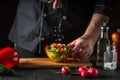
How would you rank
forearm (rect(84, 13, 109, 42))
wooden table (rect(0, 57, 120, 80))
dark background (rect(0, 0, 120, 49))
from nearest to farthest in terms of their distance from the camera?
1. wooden table (rect(0, 57, 120, 80))
2. forearm (rect(84, 13, 109, 42))
3. dark background (rect(0, 0, 120, 49))

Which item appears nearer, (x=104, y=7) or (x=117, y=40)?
(x=117, y=40)

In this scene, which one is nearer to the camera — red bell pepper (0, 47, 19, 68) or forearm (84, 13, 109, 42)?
red bell pepper (0, 47, 19, 68)

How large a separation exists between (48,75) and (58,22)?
0.44 m

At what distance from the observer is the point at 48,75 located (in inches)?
62.9

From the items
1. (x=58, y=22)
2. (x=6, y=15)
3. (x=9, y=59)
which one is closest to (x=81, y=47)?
(x=58, y=22)

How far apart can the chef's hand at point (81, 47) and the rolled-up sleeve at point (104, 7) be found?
171 millimetres

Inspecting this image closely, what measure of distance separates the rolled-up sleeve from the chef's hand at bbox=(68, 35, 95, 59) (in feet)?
0.56

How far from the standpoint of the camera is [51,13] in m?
1.95

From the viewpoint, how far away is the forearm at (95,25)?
6.26 feet

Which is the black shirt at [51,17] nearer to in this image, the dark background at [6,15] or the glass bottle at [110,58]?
the glass bottle at [110,58]

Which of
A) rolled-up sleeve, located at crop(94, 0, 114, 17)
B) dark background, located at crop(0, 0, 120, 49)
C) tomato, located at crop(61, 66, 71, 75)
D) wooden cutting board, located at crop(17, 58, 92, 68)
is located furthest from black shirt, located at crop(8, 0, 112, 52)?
dark background, located at crop(0, 0, 120, 49)

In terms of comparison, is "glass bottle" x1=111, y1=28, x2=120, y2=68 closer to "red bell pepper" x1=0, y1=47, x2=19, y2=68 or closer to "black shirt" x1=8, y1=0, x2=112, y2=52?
"black shirt" x1=8, y1=0, x2=112, y2=52

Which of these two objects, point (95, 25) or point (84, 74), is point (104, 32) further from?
point (84, 74)

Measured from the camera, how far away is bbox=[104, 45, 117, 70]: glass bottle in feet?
5.68
